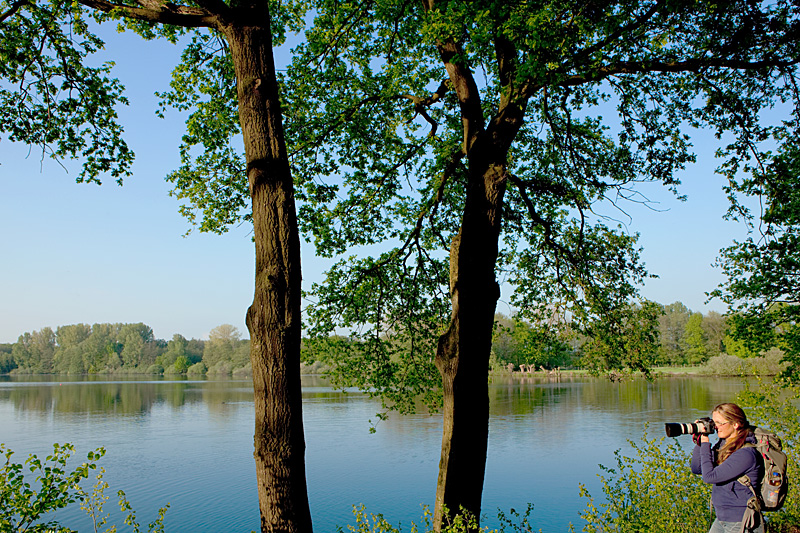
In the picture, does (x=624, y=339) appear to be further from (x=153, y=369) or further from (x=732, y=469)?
(x=153, y=369)

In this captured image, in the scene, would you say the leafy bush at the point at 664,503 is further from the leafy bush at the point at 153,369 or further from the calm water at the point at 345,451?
the leafy bush at the point at 153,369

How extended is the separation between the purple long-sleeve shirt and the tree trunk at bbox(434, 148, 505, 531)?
2047 millimetres

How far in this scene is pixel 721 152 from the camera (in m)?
7.45

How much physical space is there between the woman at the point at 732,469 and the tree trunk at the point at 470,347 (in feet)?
6.76

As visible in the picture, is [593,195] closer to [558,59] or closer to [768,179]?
[768,179]

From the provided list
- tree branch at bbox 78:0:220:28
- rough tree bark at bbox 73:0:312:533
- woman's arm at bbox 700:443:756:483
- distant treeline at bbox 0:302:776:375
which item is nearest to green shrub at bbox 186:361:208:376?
distant treeline at bbox 0:302:776:375

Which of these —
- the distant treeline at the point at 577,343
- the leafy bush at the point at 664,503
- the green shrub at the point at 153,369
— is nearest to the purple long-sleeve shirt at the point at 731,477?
the leafy bush at the point at 664,503

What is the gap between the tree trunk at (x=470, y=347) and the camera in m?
5.51

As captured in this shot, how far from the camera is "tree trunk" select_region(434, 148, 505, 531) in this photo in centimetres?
551

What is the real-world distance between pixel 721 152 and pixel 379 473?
13797 mm

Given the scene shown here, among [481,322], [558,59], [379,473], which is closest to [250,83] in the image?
[558,59]

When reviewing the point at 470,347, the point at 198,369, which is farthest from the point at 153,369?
the point at 470,347

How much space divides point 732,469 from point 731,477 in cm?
5

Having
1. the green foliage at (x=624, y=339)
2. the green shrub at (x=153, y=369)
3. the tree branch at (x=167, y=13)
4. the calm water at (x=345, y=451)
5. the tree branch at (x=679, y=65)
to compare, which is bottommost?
the green shrub at (x=153, y=369)
